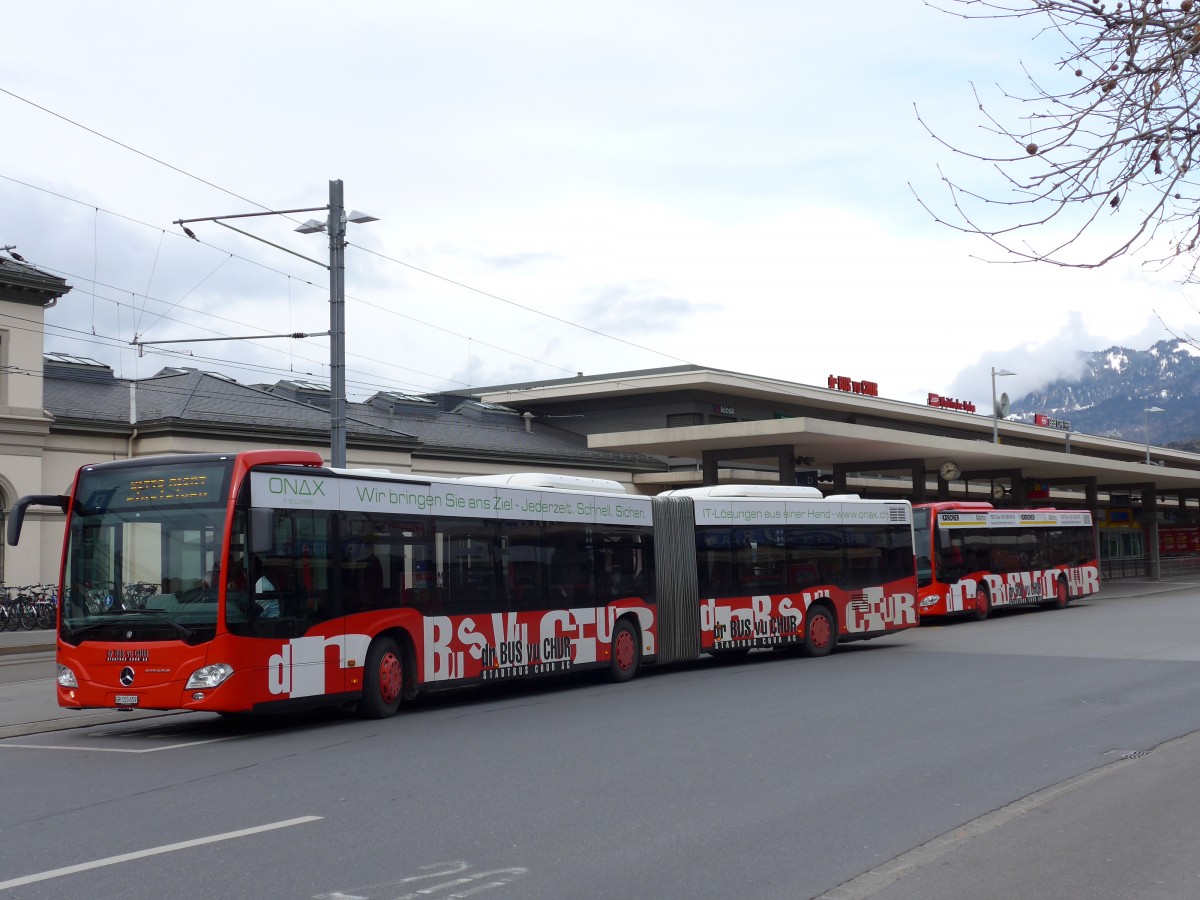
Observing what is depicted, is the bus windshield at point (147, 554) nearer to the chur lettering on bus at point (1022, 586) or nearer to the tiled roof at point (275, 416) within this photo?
the tiled roof at point (275, 416)

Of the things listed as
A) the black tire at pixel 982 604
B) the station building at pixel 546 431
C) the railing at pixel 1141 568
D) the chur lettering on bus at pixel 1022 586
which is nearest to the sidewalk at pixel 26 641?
the station building at pixel 546 431

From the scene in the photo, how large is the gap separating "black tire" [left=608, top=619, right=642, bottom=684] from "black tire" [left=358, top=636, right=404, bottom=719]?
14.7 feet

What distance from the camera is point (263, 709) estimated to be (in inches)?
513

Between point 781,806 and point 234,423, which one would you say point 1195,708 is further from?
point 234,423

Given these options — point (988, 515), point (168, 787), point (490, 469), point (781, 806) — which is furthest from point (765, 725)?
point (490, 469)

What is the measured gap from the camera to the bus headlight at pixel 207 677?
1249cm

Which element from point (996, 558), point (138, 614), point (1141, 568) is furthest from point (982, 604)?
point (1141, 568)

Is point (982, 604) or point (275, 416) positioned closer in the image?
point (982, 604)

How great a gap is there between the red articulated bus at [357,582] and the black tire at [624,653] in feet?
0.11

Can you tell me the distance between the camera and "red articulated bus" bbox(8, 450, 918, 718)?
504 inches

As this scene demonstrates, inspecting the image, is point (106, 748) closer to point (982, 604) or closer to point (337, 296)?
point (337, 296)

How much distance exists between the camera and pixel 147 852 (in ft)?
24.7

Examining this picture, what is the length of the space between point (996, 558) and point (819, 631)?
14.3 metres

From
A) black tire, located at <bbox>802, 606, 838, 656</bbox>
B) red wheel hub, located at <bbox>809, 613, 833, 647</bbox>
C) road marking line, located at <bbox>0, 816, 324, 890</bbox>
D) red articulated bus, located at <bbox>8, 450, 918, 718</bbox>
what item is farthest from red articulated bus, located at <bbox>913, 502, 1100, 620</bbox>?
road marking line, located at <bbox>0, 816, 324, 890</bbox>
